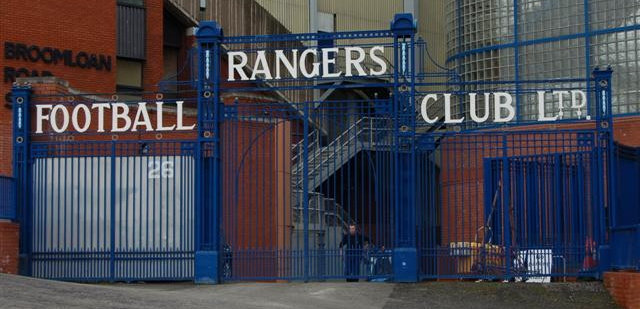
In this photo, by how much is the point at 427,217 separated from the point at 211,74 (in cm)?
436

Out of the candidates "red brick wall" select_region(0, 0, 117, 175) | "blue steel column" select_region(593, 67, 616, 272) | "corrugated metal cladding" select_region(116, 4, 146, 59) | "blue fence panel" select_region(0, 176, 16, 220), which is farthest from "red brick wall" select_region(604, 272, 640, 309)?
"corrugated metal cladding" select_region(116, 4, 146, 59)

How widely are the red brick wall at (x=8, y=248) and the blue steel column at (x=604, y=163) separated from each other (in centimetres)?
953

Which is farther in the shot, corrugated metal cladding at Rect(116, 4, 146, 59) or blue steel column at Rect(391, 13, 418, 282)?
corrugated metal cladding at Rect(116, 4, 146, 59)

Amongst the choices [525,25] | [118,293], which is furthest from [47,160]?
[525,25]

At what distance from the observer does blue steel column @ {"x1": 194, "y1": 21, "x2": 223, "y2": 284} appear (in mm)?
19688

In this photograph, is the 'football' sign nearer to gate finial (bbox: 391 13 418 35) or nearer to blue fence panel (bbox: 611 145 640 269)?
gate finial (bbox: 391 13 418 35)

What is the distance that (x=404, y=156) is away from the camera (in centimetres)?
1962

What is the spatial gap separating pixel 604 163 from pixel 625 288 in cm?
Result: 260

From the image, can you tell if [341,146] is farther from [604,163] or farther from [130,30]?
[130,30]

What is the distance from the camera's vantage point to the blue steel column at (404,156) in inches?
758

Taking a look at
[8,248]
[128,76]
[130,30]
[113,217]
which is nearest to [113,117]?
[113,217]

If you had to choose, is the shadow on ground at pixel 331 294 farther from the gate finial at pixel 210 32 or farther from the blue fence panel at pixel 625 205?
the gate finial at pixel 210 32

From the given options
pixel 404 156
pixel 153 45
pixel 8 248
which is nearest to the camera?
pixel 404 156

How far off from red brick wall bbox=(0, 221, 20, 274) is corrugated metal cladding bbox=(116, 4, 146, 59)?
1527 cm
